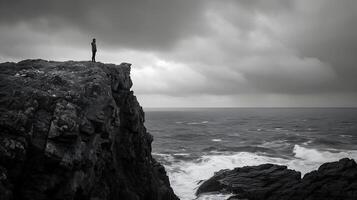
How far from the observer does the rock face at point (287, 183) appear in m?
27.2

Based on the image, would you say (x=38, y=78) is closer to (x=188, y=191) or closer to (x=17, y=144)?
(x=17, y=144)

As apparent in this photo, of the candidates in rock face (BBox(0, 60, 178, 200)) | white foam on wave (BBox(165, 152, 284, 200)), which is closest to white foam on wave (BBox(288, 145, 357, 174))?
white foam on wave (BBox(165, 152, 284, 200))

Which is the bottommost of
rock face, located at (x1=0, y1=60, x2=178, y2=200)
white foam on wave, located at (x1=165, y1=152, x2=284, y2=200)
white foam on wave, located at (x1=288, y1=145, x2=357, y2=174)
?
white foam on wave, located at (x1=165, y1=152, x2=284, y2=200)

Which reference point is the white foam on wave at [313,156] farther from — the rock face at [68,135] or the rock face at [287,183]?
the rock face at [68,135]

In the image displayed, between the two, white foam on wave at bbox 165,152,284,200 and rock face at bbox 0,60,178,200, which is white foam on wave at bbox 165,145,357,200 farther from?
rock face at bbox 0,60,178,200

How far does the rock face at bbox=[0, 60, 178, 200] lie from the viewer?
1641cm

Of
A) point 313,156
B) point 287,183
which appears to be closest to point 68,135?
point 287,183

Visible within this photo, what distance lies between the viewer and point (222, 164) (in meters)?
48.9

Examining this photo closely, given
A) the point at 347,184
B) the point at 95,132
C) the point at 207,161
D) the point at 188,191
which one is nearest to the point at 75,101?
the point at 95,132

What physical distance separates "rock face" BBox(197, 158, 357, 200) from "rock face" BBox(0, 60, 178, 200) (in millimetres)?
11301

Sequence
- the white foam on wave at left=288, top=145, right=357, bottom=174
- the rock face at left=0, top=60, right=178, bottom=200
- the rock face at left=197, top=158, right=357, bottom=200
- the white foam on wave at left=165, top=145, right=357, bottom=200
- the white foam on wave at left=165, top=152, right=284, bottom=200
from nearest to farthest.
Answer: the rock face at left=0, top=60, right=178, bottom=200 → the rock face at left=197, top=158, right=357, bottom=200 → the white foam on wave at left=165, top=152, right=284, bottom=200 → the white foam on wave at left=165, top=145, right=357, bottom=200 → the white foam on wave at left=288, top=145, right=357, bottom=174

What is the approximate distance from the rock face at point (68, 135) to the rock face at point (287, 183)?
37.1 ft

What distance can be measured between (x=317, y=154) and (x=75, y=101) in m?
52.9

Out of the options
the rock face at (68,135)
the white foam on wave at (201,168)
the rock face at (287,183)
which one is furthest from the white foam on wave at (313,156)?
the rock face at (68,135)
